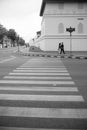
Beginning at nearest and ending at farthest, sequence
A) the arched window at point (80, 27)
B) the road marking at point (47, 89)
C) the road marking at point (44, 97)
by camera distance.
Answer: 1. the road marking at point (44, 97)
2. the road marking at point (47, 89)
3. the arched window at point (80, 27)

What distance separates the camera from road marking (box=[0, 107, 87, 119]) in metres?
4.43

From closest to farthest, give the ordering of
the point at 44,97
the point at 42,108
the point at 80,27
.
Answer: the point at 42,108
the point at 44,97
the point at 80,27

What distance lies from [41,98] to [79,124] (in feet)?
6.59

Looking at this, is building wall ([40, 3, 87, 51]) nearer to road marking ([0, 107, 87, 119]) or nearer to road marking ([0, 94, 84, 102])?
road marking ([0, 94, 84, 102])

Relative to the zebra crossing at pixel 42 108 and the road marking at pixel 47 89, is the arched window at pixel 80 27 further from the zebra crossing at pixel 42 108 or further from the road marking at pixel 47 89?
the road marking at pixel 47 89

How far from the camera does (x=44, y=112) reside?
15.4ft

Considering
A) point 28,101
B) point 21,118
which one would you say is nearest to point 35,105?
point 28,101

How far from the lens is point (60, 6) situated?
3469cm

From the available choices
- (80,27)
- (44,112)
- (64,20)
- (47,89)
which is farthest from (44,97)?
(80,27)

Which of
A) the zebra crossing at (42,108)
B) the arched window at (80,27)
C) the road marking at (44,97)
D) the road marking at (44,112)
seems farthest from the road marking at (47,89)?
the arched window at (80,27)

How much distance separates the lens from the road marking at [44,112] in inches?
175

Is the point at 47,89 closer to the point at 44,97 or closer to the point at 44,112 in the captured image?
Result: the point at 44,97

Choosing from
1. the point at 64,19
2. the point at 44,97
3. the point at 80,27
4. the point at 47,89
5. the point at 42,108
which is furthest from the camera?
the point at 80,27

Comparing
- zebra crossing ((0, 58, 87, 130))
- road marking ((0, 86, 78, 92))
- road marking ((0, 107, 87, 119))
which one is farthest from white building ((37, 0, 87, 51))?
road marking ((0, 107, 87, 119))
